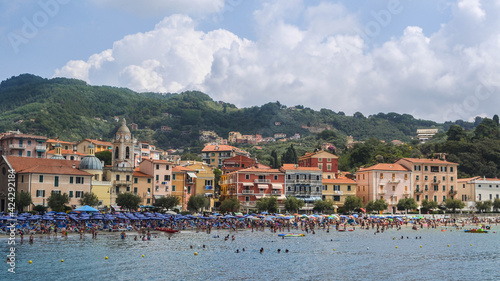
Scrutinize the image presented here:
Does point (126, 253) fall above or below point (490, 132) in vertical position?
below

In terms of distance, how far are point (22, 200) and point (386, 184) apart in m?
64.5

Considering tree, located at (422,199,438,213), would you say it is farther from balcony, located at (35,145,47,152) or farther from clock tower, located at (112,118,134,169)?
balcony, located at (35,145,47,152)

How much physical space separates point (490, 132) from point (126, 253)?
412 feet

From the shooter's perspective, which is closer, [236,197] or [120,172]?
[120,172]

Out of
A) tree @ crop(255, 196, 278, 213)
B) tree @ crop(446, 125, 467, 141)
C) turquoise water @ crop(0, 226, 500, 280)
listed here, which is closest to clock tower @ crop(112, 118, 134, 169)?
tree @ crop(255, 196, 278, 213)

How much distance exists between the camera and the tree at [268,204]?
91.8m

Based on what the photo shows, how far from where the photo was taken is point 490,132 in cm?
15050

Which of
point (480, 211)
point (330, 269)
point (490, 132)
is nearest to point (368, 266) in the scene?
point (330, 269)

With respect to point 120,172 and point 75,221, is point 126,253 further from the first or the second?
point 120,172

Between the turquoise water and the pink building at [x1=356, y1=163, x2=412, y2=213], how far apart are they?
3301 centimetres

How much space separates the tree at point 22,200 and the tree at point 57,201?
8.45ft

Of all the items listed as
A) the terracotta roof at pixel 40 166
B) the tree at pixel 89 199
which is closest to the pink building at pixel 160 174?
the terracotta roof at pixel 40 166

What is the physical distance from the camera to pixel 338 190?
104 metres

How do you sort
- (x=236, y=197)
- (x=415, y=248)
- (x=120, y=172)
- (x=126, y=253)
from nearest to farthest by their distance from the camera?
A: (x=126, y=253) → (x=415, y=248) → (x=120, y=172) → (x=236, y=197)
